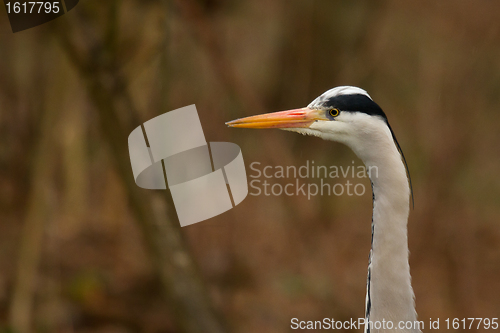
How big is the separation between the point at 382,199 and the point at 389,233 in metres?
0.08

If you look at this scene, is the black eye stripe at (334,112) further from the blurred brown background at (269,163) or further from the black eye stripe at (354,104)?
the blurred brown background at (269,163)

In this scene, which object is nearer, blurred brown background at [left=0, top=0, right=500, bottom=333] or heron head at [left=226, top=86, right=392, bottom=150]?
heron head at [left=226, top=86, right=392, bottom=150]

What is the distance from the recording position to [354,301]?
2.68m

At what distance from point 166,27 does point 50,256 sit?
5.52ft

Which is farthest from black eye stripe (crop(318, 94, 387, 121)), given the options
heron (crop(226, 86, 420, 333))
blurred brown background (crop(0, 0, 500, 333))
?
blurred brown background (crop(0, 0, 500, 333))

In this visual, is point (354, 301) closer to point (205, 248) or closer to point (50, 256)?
point (205, 248)

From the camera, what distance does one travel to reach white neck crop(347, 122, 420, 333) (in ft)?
3.48

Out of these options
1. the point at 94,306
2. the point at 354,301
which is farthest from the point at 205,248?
the point at 354,301

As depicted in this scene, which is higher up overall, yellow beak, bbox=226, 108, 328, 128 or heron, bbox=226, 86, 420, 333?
yellow beak, bbox=226, 108, 328, 128

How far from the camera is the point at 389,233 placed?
107 cm

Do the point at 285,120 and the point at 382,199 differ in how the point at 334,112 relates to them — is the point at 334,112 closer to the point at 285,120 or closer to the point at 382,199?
the point at 285,120

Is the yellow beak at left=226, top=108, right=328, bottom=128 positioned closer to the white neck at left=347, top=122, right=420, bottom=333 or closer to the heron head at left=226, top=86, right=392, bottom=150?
the heron head at left=226, top=86, right=392, bottom=150

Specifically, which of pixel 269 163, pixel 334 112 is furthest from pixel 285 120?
pixel 269 163

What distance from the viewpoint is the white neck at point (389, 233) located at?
1.06 m
